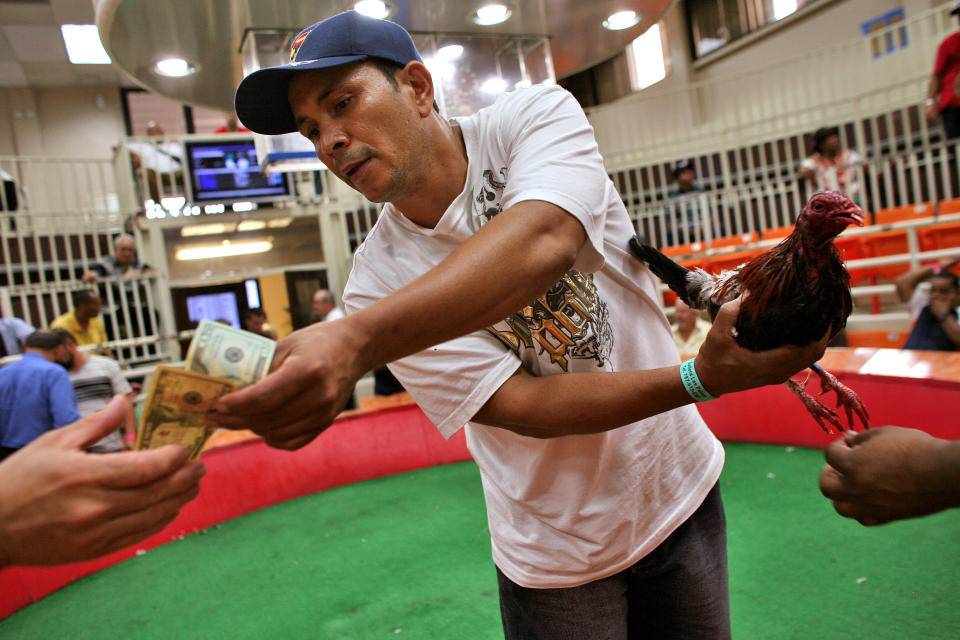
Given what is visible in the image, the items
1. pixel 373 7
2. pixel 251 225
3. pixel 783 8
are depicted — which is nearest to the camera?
pixel 373 7

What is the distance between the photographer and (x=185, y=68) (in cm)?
355

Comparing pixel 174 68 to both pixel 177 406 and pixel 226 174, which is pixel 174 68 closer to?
pixel 177 406

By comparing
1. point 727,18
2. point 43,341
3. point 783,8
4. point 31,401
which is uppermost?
point 727,18

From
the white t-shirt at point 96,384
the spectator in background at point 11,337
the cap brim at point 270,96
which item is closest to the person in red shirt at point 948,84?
the cap brim at point 270,96

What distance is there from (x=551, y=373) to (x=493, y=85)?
3964mm

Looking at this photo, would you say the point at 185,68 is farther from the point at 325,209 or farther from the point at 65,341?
the point at 325,209

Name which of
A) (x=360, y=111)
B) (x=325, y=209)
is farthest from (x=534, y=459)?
(x=325, y=209)

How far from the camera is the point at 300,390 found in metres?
0.72

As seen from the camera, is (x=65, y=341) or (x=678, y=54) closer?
(x=65, y=341)

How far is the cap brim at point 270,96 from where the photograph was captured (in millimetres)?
1145

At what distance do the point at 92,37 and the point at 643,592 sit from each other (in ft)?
45.1

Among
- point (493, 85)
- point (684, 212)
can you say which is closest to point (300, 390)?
point (493, 85)

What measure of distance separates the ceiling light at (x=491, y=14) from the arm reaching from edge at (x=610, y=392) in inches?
127

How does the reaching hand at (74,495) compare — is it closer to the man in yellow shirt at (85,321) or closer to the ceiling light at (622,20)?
the ceiling light at (622,20)
